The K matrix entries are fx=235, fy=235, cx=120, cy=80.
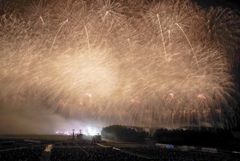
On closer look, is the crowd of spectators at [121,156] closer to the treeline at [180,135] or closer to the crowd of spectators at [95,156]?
the crowd of spectators at [95,156]

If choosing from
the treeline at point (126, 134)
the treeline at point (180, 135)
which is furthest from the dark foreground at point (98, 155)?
the treeline at point (126, 134)

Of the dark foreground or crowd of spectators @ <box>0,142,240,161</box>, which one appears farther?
the dark foreground

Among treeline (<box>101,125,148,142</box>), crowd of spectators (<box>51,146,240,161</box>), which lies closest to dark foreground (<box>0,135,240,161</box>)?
crowd of spectators (<box>51,146,240,161</box>)

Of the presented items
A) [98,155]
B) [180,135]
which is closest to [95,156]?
[98,155]

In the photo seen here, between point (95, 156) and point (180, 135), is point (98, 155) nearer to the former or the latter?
point (95, 156)

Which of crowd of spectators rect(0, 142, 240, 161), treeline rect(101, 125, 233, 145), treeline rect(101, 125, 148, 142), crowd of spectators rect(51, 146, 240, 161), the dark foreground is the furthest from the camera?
treeline rect(101, 125, 148, 142)

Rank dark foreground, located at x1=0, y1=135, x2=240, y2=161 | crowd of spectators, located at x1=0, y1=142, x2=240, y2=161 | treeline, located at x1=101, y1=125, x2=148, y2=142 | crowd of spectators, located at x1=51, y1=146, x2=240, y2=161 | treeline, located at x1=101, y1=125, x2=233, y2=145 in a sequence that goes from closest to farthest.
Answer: crowd of spectators, located at x1=0, y1=142, x2=240, y2=161, dark foreground, located at x1=0, y1=135, x2=240, y2=161, crowd of spectators, located at x1=51, y1=146, x2=240, y2=161, treeline, located at x1=101, y1=125, x2=233, y2=145, treeline, located at x1=101, y1=125, x2=148, y2=142

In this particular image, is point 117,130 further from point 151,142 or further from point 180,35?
point 180,35

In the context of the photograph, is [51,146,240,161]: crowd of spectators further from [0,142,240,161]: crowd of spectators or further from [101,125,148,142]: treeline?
[101,125,148,142]: treeline

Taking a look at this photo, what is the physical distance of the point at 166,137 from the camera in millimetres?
107688

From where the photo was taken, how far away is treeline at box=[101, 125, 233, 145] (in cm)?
8438

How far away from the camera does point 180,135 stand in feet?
329

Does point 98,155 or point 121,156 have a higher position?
point 98,155

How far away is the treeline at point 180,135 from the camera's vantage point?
84.4 metres
